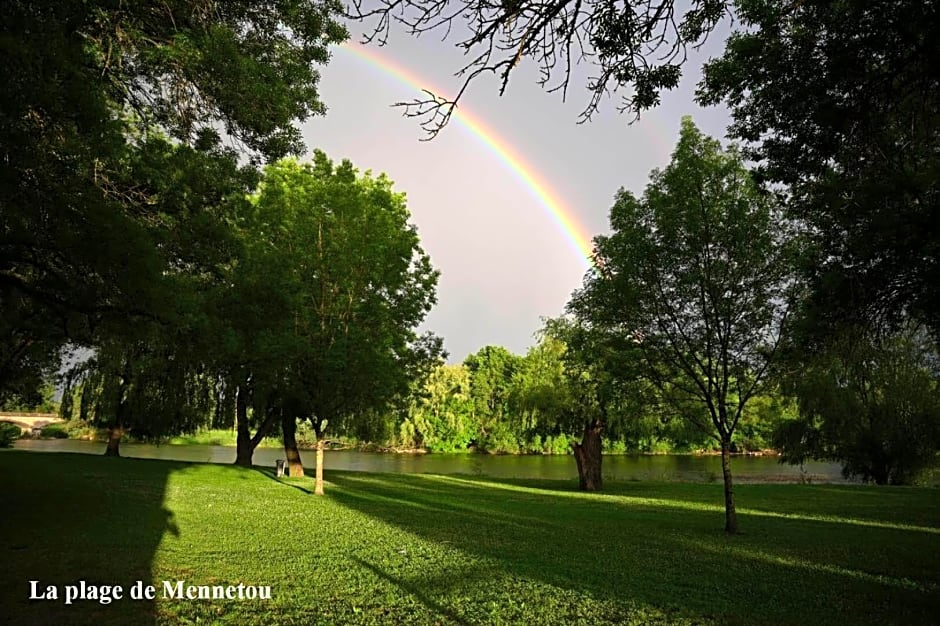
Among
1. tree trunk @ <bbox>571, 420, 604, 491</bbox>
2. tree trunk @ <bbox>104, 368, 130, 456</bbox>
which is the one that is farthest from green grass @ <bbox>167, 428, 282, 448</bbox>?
tree trunk @ <bbox>571, 420, 604, 491</bbox>

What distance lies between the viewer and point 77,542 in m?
8.45

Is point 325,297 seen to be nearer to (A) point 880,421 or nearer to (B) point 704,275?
(B) point 704,275

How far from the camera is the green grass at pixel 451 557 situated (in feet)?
19.9

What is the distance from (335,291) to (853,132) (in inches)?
578

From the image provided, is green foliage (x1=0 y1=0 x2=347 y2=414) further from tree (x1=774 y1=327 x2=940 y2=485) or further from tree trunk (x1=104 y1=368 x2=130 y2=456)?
tree (x1=774 y1=327 x2=940 y2=485)

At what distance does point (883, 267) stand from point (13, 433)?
48265mm

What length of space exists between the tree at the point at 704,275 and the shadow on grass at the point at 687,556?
210 cm

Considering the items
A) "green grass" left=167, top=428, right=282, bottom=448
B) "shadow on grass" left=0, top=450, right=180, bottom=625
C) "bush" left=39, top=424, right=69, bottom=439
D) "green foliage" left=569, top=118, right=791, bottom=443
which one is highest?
"green foliage" left=569, top=118, right=791, bottom=443

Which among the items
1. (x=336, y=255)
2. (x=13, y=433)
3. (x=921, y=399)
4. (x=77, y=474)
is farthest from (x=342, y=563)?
(x=13, y=433)

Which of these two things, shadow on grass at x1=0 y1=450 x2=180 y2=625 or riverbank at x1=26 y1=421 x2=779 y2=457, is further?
riverbank at x1=26 y1=421 x2=779 y2=457

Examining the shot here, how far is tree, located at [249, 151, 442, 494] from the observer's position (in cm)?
1712

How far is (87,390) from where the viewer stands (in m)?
26.7

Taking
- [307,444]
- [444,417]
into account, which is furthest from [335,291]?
[307,444]

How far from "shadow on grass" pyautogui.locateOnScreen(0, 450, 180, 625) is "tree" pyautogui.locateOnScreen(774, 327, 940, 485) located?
23.0m
